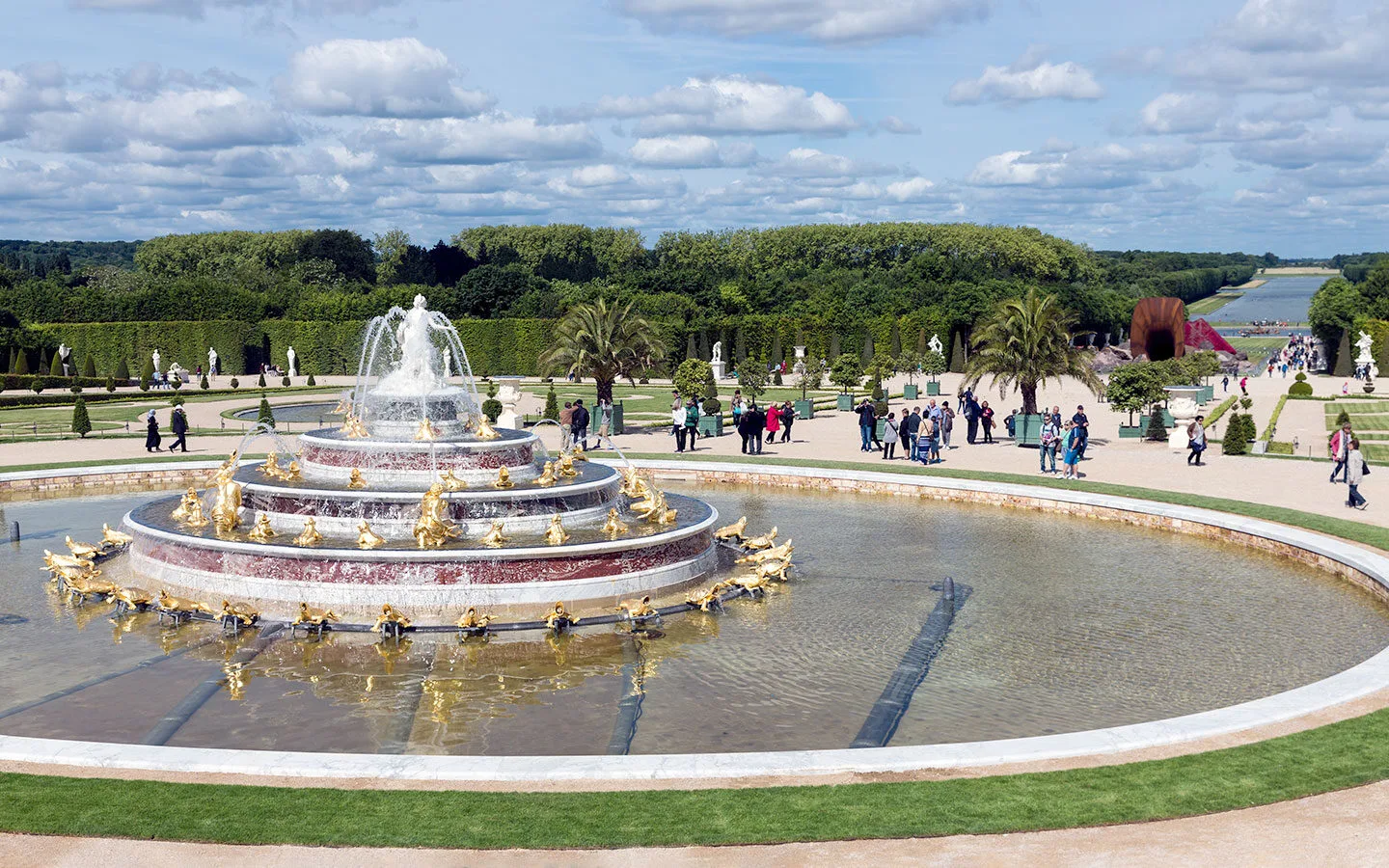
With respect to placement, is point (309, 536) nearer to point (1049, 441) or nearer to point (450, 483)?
point (450, 483)

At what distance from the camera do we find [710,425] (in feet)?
136

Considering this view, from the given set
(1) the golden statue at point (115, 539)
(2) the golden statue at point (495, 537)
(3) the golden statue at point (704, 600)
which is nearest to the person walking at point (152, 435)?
(1) the golden statue at point (115, 539)

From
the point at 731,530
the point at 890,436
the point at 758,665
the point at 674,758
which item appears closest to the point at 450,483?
the point at 731,530

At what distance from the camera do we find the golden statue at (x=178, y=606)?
17.4 metres

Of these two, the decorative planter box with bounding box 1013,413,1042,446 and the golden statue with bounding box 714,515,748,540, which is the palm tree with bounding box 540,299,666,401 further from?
the golden statue with bounding box 714,515,748,540

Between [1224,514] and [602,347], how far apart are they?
21.9m

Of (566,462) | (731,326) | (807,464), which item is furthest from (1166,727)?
(731,326)

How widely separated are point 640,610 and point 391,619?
3.26 meters

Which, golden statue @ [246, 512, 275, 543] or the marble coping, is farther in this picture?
golden statue @ [246, 512, 275, 543]

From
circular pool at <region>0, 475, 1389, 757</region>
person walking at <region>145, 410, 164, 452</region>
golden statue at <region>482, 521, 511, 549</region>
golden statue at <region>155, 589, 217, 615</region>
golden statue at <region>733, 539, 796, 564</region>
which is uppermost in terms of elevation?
person walking at <region>145, 410, 164, 452</region>

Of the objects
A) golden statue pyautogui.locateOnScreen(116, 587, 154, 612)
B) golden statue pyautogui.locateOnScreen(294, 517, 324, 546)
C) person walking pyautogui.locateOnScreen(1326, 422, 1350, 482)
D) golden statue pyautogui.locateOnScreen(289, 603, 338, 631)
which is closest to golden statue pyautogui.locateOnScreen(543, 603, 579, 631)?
golden statue pyautogui.locateOnScreen(289, 603, 338, 631)

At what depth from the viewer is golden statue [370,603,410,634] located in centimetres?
1672

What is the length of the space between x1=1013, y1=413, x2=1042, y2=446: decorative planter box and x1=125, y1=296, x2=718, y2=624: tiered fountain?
18.4 meters

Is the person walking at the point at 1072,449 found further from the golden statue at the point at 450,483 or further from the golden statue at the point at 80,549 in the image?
the golden statue at the point at 80,549
